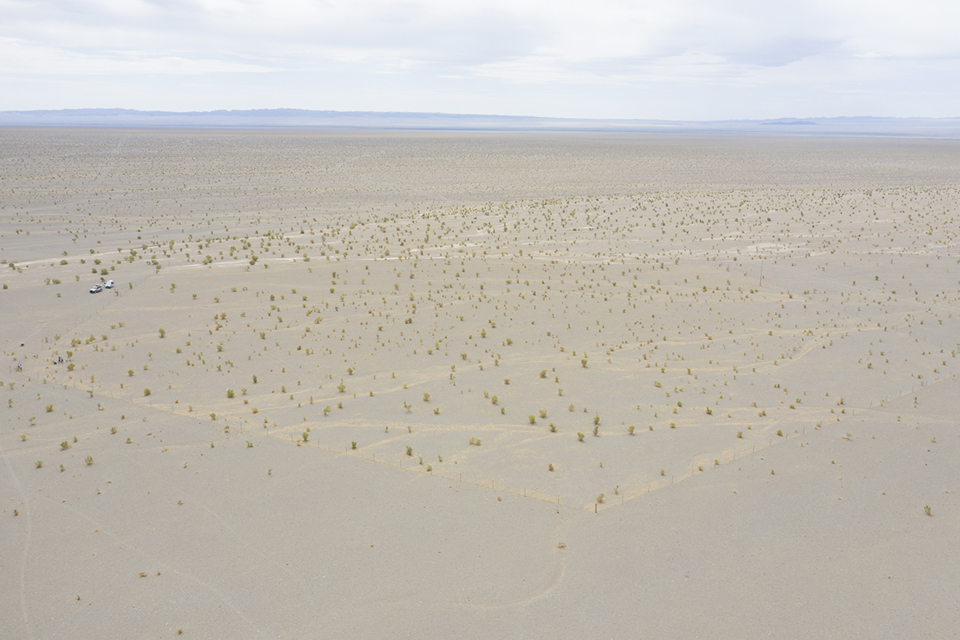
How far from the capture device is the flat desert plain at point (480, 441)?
910cm

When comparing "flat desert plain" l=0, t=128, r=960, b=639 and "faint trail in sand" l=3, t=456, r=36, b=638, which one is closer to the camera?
"faint trail in sand" l=3, t=456, r=36, b=638

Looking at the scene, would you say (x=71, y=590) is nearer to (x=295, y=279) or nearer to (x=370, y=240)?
(x=295, y=279)

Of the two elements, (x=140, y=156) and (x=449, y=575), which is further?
(x=140, y=156)

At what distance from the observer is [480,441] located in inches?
532

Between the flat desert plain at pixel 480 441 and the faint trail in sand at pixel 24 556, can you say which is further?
the flat desert plain at pixel 480 441

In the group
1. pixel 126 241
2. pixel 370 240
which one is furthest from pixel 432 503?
pixel 126 241

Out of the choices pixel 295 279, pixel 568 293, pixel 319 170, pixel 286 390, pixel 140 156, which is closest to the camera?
pixel 286 390

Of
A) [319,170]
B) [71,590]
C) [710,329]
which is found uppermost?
[319,170]

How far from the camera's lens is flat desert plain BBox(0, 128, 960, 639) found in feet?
29.9

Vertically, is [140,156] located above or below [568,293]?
above

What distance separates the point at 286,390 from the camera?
16.2 metres

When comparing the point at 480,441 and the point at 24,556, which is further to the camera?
the point at 480,441

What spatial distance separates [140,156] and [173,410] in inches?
3567

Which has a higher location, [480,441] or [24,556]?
[480,441]
